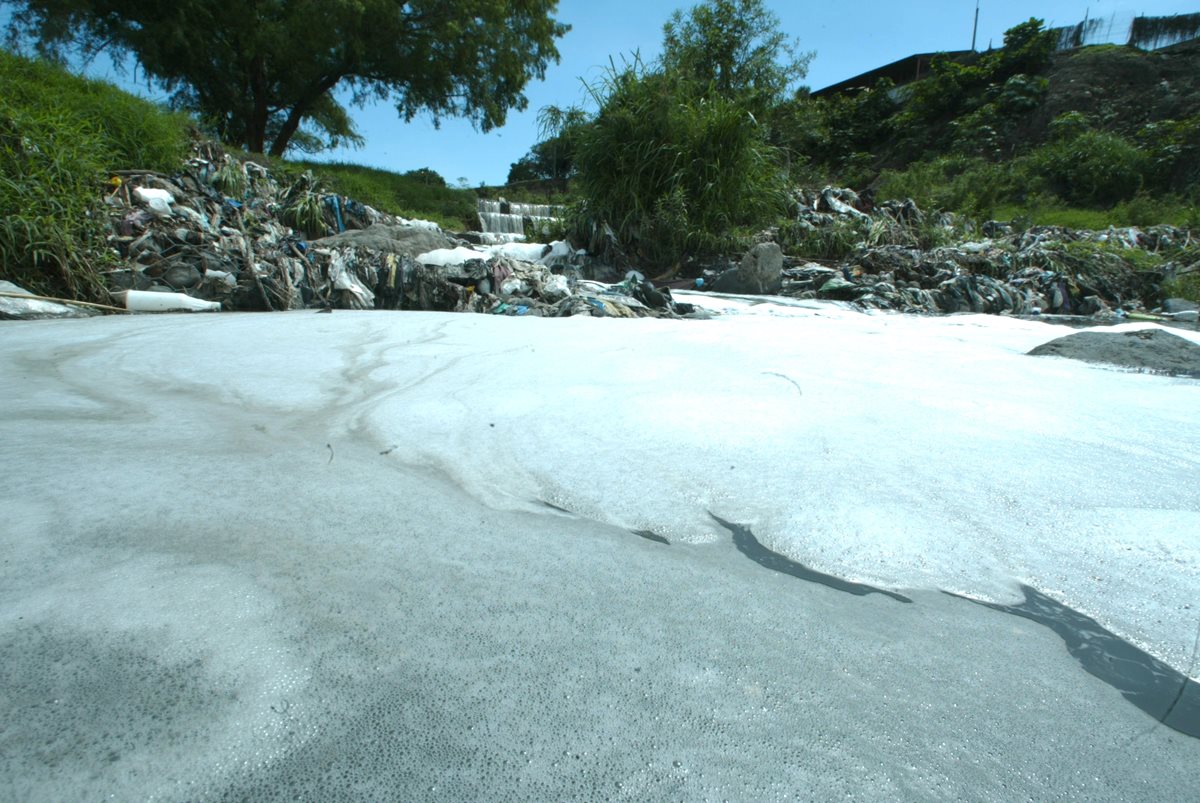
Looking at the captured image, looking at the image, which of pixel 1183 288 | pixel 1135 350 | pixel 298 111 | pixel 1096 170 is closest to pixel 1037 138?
pixel 1096 170

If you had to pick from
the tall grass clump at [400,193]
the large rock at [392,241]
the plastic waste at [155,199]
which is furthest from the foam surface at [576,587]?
the tall grass clump at [400,193]

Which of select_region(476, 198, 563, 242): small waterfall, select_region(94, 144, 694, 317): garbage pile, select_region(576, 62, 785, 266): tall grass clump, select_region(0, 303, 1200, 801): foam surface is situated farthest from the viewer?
select_region(476, 198, 563, 242): small waterfall

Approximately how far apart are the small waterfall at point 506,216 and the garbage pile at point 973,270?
4590mm

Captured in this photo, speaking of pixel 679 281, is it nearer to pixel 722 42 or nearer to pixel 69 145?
pixel 69 145

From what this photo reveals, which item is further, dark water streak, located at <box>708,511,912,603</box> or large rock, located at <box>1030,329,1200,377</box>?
large rock, located at <box>1030,329,1200,377</box>

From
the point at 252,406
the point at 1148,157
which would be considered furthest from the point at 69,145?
the point at 1148,157

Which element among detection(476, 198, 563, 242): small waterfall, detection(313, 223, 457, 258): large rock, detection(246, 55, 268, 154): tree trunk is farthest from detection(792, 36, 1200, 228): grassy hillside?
detection(246, 55, 268, 154): tree trunk

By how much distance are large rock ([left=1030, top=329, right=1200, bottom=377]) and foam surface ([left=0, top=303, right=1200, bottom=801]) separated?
1.37 feet

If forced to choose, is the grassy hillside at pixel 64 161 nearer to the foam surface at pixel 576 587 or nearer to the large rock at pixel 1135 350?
the foam surface at pixel 576 587

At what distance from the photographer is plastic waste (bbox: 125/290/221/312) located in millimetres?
3043

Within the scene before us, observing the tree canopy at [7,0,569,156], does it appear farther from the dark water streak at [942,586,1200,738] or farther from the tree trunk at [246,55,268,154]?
the dark water streak at [942,586,1200,738]

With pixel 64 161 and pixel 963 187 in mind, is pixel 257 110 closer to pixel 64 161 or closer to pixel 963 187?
pixel 64 161

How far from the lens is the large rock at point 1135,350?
1823mm

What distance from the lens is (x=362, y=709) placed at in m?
0.51
